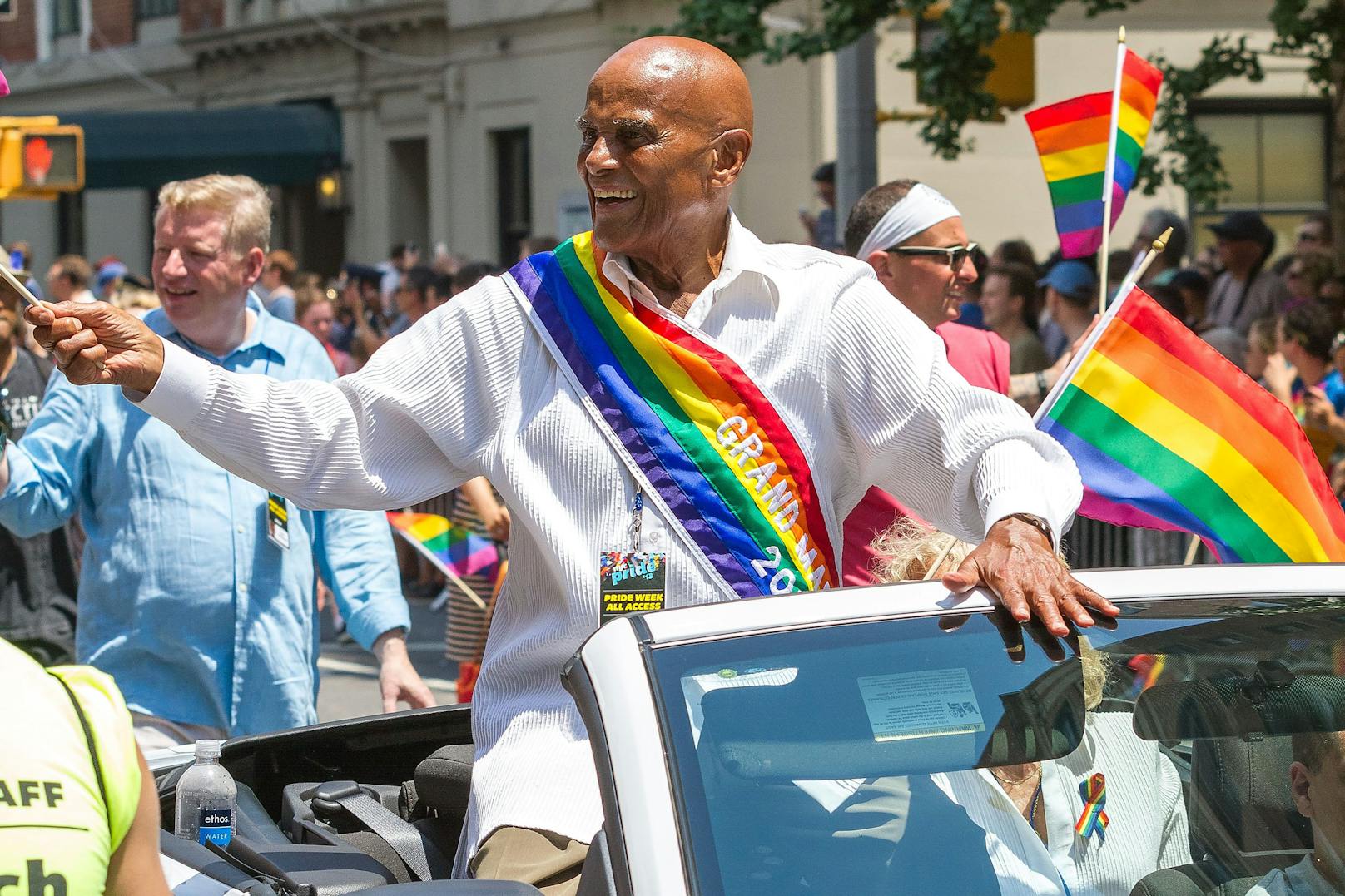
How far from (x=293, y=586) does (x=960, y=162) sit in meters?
15.6

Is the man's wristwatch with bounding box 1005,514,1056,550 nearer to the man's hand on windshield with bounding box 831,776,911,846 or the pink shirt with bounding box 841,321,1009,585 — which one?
the man's hand on windshield with bounding box 831,776,911,846

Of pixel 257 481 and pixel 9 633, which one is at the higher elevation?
pixel 257 481

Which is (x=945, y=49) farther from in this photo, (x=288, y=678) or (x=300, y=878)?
(x=300, y=878)

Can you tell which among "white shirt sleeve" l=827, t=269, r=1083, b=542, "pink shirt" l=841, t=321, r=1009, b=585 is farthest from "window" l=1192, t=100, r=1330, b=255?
"white shirt sleeve" l=827, t=269, r=1083, b=542

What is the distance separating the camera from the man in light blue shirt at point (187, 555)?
459cm

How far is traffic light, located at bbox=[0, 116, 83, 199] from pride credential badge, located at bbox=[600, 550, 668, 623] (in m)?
5.77

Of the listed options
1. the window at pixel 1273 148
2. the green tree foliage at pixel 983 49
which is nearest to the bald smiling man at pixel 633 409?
the green tree foliage at pixel 983 49

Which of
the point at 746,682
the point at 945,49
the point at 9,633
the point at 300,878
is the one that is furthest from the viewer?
the point at 945,49

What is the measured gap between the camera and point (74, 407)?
463 cm

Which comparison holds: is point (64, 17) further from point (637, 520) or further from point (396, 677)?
point (637, 520)

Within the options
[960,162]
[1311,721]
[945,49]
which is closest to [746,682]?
[1311,721]

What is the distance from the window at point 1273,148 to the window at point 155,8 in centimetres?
1783

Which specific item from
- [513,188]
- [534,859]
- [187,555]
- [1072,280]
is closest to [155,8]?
[513,188]

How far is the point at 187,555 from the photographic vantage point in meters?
4.59
